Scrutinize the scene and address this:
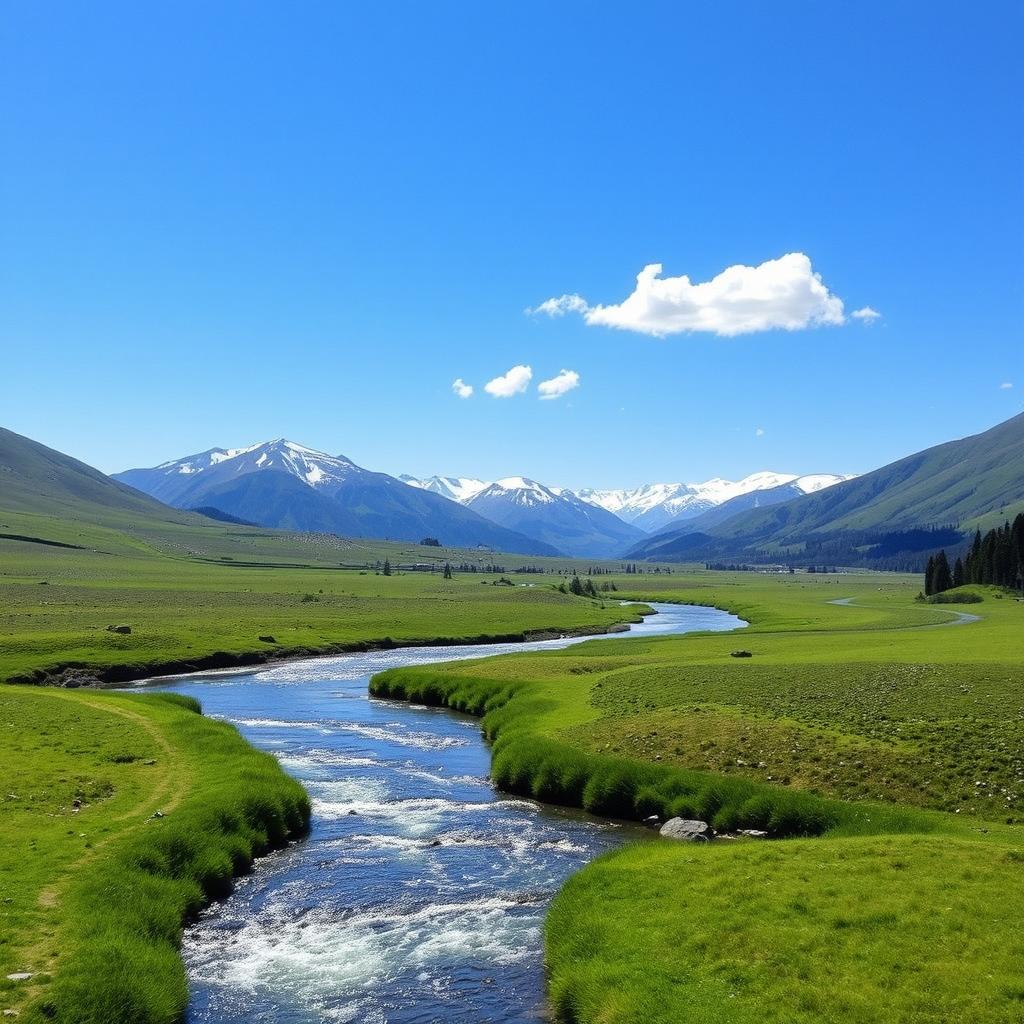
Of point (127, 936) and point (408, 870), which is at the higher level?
point (127, 936)

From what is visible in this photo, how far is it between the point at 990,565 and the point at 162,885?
19219cm

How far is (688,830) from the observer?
1332 inches

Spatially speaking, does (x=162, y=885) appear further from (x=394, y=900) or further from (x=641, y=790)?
(x=641, y=790)

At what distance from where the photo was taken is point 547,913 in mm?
26000

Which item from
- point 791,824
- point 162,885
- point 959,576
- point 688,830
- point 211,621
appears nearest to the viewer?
point 162,885

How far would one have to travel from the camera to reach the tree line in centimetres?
17350

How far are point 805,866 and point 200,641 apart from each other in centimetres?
8607

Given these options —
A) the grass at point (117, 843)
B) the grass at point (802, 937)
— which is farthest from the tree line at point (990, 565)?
the grass at point (802, 937)

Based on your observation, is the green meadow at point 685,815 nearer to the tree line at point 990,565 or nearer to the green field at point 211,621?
the green field at point 211,621

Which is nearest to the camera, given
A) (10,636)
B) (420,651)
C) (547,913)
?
(547,913)

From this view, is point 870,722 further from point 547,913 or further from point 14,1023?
point 14,1023

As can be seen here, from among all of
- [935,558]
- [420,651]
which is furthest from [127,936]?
[935,558]

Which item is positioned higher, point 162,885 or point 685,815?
point 162,885

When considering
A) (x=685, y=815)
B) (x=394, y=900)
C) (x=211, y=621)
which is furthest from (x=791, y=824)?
(x=211, y=621)
